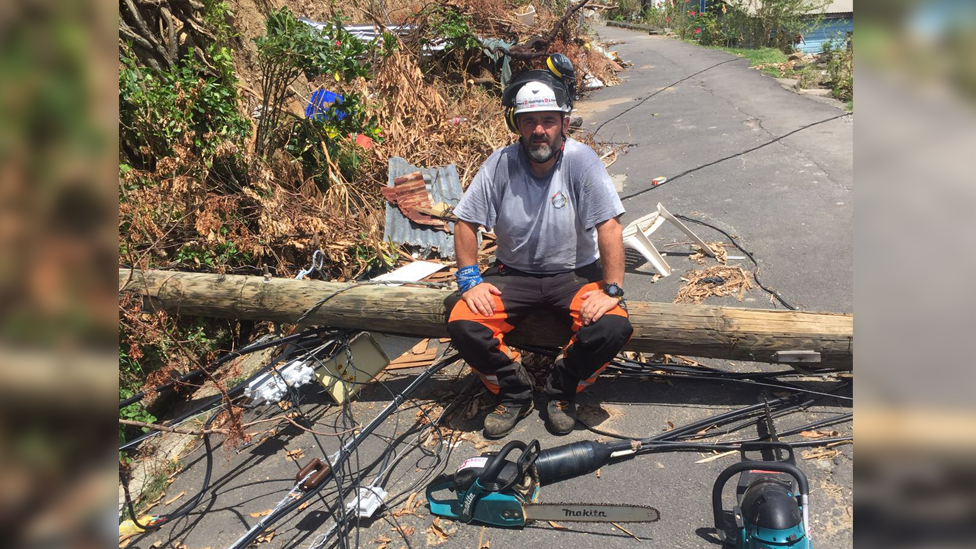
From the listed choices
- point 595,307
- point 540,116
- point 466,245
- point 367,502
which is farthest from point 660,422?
point 540,116

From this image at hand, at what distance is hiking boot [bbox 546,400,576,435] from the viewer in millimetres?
3955

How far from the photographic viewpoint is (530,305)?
4098mm

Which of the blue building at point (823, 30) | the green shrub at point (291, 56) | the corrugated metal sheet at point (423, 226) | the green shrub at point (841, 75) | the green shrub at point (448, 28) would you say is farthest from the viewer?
the blue building at point (823, 30)

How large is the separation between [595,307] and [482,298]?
0.70 metres

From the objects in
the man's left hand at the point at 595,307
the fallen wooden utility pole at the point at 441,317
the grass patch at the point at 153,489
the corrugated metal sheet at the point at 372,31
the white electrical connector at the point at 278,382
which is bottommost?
the grass patch at the point at 153,489

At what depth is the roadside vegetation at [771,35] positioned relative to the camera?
13.6 m

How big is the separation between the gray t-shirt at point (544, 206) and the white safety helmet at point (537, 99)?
12.3 inches

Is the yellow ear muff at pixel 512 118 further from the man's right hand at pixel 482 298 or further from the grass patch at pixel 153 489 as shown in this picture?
the grass patch at pixel 153 489

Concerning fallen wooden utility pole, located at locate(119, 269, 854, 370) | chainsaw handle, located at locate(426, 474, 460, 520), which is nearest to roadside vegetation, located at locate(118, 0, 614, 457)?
fallen wooden utility pole, located at locate(119, 269, 854, 370)

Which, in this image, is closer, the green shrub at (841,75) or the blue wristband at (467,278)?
the blue wristband at (467,278)

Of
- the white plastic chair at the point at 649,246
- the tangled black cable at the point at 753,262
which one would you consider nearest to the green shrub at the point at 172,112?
the white plastic chair at the point at 649,246
